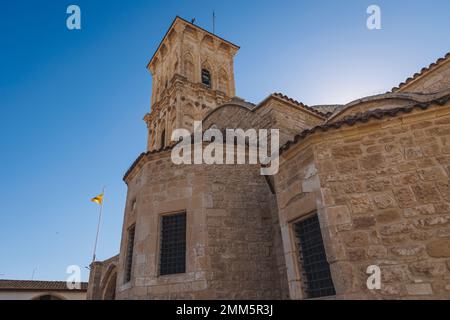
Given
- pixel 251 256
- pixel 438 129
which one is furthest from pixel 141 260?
pixel 438 129

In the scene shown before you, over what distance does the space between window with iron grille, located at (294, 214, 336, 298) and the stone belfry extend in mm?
15270

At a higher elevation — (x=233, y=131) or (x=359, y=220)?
(x=233, y=131)

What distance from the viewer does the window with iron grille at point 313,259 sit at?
4.72 metres

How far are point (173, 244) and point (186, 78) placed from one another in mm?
16876

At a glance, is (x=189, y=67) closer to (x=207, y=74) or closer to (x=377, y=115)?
(x=207, y=74)

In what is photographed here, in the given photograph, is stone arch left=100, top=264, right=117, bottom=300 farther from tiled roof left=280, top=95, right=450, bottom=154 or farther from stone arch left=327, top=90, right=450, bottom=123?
tiled roof left=280, top=95, right=450, bottom=154

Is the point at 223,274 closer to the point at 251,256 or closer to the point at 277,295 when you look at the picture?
the point at 251,256

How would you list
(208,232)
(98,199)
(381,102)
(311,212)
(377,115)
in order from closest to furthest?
(377,115)
(311,212)
(208,232)
(381,102)
(98,199)

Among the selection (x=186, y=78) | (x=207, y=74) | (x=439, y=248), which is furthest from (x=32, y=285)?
(x=439, y=248)

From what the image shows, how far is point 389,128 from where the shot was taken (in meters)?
4.73

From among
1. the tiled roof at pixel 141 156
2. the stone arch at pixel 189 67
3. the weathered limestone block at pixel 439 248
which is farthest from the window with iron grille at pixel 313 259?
the stone arch at pixel 189 67

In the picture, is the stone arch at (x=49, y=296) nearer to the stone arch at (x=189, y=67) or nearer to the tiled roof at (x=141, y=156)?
the tiled roof at (x=141, y=156)

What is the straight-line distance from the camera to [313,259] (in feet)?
16.4

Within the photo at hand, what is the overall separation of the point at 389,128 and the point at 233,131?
6.65 m
